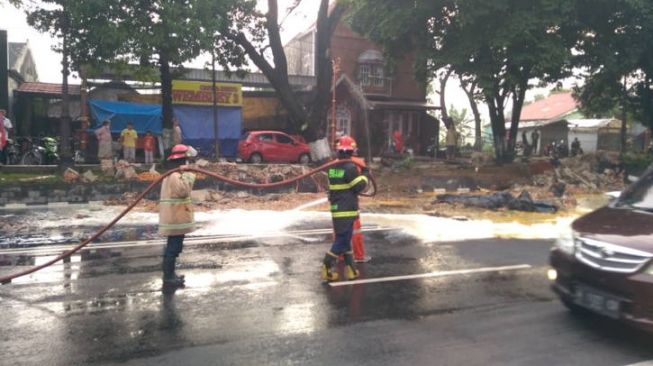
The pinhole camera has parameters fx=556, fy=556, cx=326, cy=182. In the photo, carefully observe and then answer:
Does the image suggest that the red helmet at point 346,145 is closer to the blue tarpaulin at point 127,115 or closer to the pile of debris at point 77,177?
the pile of debris at point 77,177

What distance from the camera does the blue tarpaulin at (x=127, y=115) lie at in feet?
74.0

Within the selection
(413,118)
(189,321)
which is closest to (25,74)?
(413,118)

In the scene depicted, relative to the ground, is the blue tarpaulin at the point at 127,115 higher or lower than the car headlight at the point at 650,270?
higher

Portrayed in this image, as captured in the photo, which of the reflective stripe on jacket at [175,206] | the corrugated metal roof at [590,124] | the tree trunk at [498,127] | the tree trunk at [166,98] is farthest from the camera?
the corrugated metal roof at [590,124]

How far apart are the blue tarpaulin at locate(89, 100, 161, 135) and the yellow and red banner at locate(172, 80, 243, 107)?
1171mm

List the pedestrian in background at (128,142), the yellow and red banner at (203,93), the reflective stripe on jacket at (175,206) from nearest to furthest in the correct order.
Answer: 1. the reflective stripe on jacket at (175,206)
2. the pedestrian in background at (128,142)
3. the yellow and red banner at (203,93)

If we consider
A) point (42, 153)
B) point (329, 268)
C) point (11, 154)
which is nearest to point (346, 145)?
point (329, 268)

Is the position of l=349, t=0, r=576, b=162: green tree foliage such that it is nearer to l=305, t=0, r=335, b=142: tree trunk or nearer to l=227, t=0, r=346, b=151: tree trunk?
l=305, t=0, r=335, b=142: tree trunk

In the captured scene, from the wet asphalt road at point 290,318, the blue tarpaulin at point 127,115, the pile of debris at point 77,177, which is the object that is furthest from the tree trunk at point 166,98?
the wet asphalt road at point 290,318

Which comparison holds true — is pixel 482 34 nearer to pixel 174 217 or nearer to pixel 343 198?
pixel 343 198

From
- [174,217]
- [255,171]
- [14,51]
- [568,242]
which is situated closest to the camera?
[568,242]

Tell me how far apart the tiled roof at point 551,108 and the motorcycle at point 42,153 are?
1437 inches

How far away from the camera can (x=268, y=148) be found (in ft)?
78.4

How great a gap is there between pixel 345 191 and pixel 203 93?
1963cm
